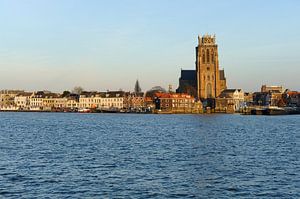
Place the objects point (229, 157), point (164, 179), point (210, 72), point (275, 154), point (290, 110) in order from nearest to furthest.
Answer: point (164, 179), point (229, 157), point (275, 154), point (210, 72), point (290, 110)

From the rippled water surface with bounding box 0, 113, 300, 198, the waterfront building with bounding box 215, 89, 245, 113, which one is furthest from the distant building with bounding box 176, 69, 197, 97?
the rippled water surface with bounding box 0, 113, 300, 198

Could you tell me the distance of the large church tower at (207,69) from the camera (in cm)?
18438

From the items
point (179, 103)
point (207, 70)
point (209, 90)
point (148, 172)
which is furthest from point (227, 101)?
point (148, 172)

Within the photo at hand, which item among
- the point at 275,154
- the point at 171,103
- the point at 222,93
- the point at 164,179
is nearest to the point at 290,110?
the point at 222,93

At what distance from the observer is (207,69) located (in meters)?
184

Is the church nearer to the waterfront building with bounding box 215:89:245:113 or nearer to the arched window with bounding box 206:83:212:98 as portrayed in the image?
the arched window with bounding box 206:83:212:98

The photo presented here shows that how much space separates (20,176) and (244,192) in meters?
12.9

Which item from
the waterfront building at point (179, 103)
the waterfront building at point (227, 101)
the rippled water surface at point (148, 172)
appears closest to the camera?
the rippled water surface at point (148, 172)

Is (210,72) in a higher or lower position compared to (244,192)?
higher

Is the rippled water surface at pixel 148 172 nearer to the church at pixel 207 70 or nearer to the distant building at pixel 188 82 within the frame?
the church at pixel 207 70

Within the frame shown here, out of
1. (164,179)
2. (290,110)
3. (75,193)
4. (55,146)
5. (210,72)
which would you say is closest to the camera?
(75,193)

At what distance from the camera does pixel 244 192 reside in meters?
24.2

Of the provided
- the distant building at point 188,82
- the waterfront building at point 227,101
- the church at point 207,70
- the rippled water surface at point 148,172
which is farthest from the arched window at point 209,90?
the rippled water surface at point 148,172

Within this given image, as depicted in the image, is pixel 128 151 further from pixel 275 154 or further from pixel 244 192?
pixel 244 192
